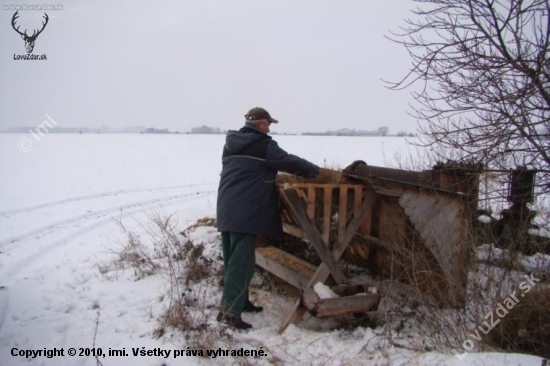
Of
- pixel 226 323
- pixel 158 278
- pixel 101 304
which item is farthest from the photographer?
pixel 158 278

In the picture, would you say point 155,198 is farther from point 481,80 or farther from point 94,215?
point 481,80

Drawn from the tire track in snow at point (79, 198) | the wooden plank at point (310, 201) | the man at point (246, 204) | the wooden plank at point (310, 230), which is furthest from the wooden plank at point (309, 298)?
the tire track in snow at point (79, 198)

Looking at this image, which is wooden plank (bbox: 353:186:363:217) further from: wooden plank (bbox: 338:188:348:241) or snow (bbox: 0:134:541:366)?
snow (bbox: 0:134:541:366)

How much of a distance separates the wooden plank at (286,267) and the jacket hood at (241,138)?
1642mm

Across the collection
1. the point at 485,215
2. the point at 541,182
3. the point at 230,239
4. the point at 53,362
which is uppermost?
the point at 541,182

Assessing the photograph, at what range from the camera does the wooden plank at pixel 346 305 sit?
4.08 m

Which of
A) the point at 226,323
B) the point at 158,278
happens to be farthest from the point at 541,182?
the point at 158,278

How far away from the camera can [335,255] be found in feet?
15.2

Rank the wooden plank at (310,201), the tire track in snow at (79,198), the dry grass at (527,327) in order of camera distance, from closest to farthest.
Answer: the dry grass at (527,327) < the wooden plank at (310,201) < the tire track in snow at (79,198)

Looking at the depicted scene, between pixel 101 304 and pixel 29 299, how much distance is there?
0.93 m

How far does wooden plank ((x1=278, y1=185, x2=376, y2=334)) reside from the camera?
4.25 m

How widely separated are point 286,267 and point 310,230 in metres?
0.74

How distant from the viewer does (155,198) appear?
13.4 m

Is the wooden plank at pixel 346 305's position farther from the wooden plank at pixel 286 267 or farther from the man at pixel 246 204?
the man at pixel 246 204
